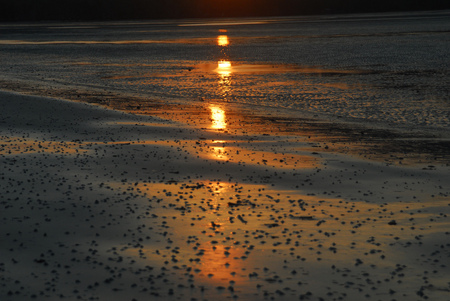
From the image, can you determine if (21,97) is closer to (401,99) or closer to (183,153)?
(183,153)

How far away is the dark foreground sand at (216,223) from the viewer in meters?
7.33

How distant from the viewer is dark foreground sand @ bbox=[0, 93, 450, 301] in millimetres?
7332

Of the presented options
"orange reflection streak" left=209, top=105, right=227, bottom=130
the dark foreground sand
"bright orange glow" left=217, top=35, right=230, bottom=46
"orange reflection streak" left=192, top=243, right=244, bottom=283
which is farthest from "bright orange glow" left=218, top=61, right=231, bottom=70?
"orange reflection streak" left=192, top=243, right=244, bottom=283

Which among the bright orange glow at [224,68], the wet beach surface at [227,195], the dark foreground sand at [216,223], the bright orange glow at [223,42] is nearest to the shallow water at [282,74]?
the bright orange glow at [224,68]

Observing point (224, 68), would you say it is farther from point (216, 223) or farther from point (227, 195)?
point (216, 223)

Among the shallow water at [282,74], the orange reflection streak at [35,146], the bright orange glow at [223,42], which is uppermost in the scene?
the bright orange glow at [223,42]

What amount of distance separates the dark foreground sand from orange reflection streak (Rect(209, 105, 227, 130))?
7.27 ft

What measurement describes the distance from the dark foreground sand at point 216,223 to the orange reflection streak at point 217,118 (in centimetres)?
221

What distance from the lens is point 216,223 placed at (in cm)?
936

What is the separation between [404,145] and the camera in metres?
14.8

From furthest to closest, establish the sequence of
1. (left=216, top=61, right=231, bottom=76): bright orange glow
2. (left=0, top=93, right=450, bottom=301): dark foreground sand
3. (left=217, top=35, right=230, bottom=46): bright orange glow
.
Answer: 1. (left=217, top=35, right=230, bottom=46): bright orange glow
2. (left=216, top=61, right=231, bottom=76): bright orange glow
3. (left=0, top=93, right=450, bottom=301): dark foreground sand

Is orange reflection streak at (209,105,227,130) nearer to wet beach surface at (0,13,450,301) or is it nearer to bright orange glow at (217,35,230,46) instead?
wet beach surface at (0,13,450,301)

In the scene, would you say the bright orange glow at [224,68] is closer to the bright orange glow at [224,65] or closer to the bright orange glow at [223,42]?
the bright orange glow at [224,65]

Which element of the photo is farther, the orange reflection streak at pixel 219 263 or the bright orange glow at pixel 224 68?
the bright orange glow at pixel 224 68
